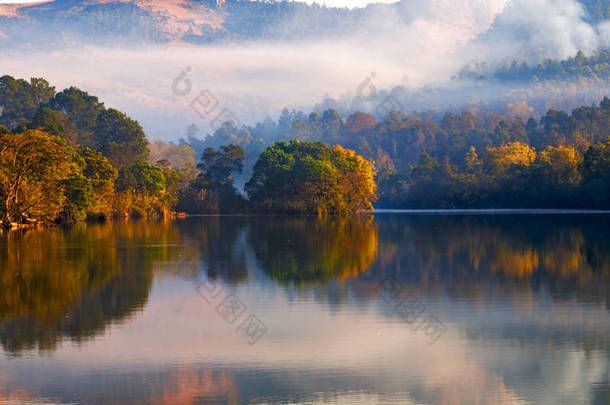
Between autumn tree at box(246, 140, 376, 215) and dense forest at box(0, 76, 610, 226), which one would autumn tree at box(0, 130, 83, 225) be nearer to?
dense forest at box(0, 76, 610, 226)

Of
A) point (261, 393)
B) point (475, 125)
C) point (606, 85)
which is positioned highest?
point (606, 85)

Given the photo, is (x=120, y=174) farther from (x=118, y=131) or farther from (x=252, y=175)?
(x=252, y=175)

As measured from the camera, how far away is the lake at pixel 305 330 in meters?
9.38

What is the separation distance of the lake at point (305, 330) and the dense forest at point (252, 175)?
23795 mm

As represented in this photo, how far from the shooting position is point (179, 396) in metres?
9.05

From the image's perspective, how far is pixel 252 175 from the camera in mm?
98062

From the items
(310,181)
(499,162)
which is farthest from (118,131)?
(499,162)

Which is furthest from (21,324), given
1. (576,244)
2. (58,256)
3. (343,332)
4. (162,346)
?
(576,244)

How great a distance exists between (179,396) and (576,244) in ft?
85.0

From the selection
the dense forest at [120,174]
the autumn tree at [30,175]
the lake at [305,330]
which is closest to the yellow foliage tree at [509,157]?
the dense forest at [120,174]

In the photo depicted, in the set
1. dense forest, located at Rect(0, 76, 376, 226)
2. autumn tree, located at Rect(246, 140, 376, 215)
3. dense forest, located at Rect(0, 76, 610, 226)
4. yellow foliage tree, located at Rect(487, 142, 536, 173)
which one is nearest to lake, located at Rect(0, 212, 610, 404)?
dense forest, located at Rect(0, 76, 376, 226)

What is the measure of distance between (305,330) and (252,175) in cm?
8564

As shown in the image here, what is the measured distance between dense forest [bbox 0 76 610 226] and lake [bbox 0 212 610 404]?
23795 millimetres

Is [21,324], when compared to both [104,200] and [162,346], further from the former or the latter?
[104,200]
